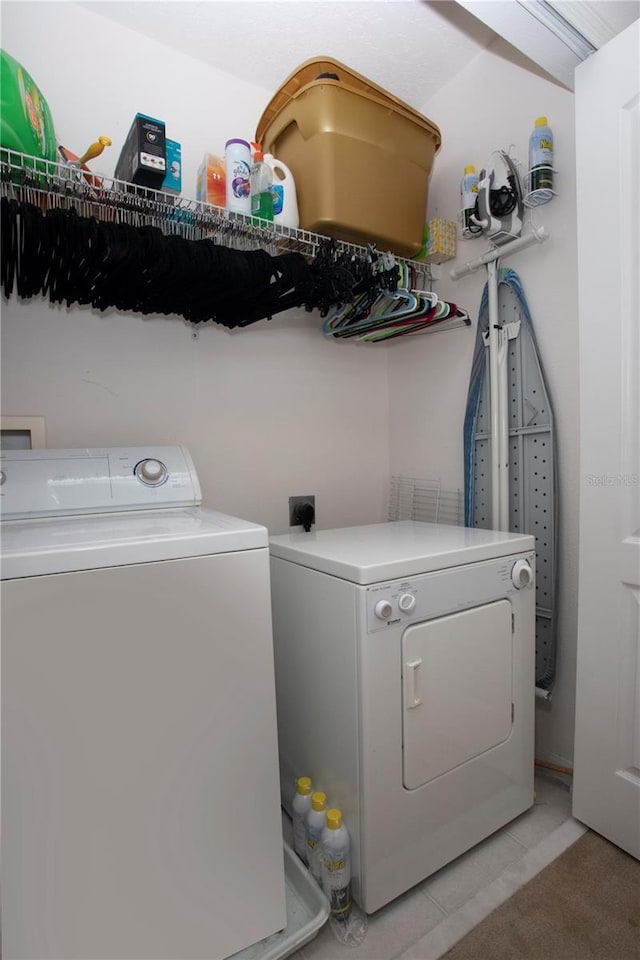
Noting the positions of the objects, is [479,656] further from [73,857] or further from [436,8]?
[436,8]

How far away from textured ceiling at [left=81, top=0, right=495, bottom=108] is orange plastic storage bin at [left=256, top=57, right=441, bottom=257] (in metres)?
0.27

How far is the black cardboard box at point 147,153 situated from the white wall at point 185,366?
1.45 ft

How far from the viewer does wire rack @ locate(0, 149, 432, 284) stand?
49.8 inches

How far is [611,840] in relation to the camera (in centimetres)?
145

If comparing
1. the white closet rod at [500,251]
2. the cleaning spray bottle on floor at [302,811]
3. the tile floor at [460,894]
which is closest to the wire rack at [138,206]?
the white closet rod at [500,251]

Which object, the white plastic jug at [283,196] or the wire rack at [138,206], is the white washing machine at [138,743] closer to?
the wire rack at [138,206]

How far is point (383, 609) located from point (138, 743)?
62 centimetres

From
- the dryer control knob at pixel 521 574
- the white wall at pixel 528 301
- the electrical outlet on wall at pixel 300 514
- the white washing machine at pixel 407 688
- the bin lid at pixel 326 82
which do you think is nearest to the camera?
the white washing machine at pixel 407 688

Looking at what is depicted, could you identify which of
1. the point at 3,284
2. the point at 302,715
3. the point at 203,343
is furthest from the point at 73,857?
the point at 203,343

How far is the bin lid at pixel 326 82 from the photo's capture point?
1.62 m

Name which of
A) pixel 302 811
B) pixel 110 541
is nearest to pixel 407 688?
pixel 302 811

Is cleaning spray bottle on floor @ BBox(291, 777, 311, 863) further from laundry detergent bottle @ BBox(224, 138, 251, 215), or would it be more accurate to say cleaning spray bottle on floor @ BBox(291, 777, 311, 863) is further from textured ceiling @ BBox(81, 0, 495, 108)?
textured ceiling @ BBox(81, 0, 495, 108)

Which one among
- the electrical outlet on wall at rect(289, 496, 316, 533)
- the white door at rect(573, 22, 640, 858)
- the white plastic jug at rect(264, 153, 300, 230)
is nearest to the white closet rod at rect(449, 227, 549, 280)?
the white door at rect(573, 22, 640, 858)

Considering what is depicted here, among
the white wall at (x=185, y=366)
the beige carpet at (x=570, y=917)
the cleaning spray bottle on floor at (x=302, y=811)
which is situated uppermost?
the white wall at (x=185, y=366)
